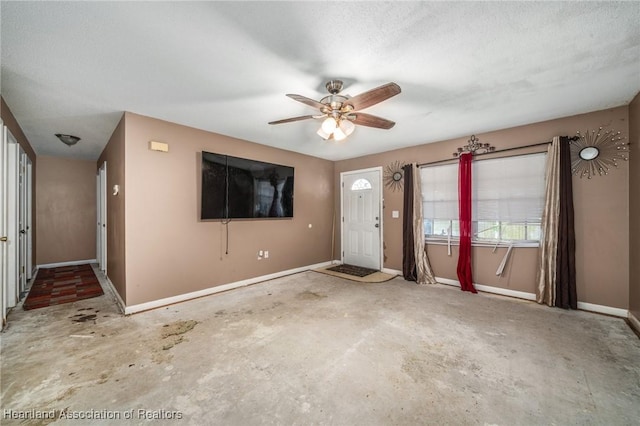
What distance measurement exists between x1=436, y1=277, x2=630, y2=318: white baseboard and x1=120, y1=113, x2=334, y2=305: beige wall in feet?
9.82

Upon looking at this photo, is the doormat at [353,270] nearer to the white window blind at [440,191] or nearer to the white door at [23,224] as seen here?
the white window blind at [440,191]

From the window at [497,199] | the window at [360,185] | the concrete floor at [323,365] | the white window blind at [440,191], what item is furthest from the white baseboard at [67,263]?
the window at [497,199]

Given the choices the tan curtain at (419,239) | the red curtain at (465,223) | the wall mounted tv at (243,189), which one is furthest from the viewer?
the tan curtain at (419,239)

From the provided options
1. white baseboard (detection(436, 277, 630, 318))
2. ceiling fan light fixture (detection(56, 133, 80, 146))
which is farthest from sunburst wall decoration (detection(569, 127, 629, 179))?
ceiling fan light fixture (detection(56, 133, 80, 146))

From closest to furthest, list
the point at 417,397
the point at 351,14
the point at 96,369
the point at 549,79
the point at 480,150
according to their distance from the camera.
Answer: the point at 351,14
the point at 417,397
the point at 96,369
the point at 549,79
the point at 480,150

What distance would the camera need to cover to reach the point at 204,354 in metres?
2.20

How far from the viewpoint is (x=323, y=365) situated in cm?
205

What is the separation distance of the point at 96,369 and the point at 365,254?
14.3ft

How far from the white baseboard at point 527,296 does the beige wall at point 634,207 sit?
5.2 inches

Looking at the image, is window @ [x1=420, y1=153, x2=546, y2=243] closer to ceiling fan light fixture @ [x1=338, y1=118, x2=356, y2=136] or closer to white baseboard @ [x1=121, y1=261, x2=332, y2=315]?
ceiling fan light fixture @ [x1=338, y1=118, x2=356, y2=136]

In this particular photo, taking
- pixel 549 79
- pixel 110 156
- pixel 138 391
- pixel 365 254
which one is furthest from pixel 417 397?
pixel 110 156

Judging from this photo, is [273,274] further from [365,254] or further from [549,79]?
[549,79]

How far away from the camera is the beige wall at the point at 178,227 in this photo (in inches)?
123

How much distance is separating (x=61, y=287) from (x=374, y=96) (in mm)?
5370
